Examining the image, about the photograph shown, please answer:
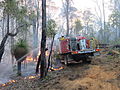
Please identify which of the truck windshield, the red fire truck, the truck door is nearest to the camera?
the red fire truck

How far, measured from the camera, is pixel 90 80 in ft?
23.4

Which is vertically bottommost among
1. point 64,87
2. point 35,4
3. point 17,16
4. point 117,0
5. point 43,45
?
point 64,87

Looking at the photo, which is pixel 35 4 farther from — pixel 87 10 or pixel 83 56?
pixel 83 56

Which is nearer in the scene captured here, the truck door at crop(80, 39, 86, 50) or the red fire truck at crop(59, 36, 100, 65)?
the red fire truck at crop(59, 36, 100, 65)

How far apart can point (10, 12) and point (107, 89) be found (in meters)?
12.2

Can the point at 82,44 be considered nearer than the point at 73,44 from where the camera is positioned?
No

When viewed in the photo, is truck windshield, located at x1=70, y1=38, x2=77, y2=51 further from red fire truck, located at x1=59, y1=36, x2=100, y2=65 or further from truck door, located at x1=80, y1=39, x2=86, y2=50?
truck door, located at x1=80, y1=39, x2=86, y2=50

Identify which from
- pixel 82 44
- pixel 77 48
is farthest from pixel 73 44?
pixel 82 44

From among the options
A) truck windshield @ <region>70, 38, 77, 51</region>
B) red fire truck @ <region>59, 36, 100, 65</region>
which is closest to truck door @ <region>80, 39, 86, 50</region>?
red fire truck @ <region>59, 36, 100, 65</region>

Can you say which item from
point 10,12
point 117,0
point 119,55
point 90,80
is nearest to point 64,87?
point 90,80

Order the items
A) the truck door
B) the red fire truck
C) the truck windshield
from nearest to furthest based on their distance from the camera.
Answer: the red fire truck → the truck windshield → the truck door

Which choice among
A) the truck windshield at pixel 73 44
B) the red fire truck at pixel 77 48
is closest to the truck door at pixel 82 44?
the red fire truck at pixel 77 48

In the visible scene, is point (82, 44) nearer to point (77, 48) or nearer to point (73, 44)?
point (77, 48)

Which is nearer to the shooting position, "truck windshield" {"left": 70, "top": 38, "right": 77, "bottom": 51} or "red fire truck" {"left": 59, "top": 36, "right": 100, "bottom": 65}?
"red fire truck" {"left": 59, "top": 36, "right": 100, "bottom": 65}
